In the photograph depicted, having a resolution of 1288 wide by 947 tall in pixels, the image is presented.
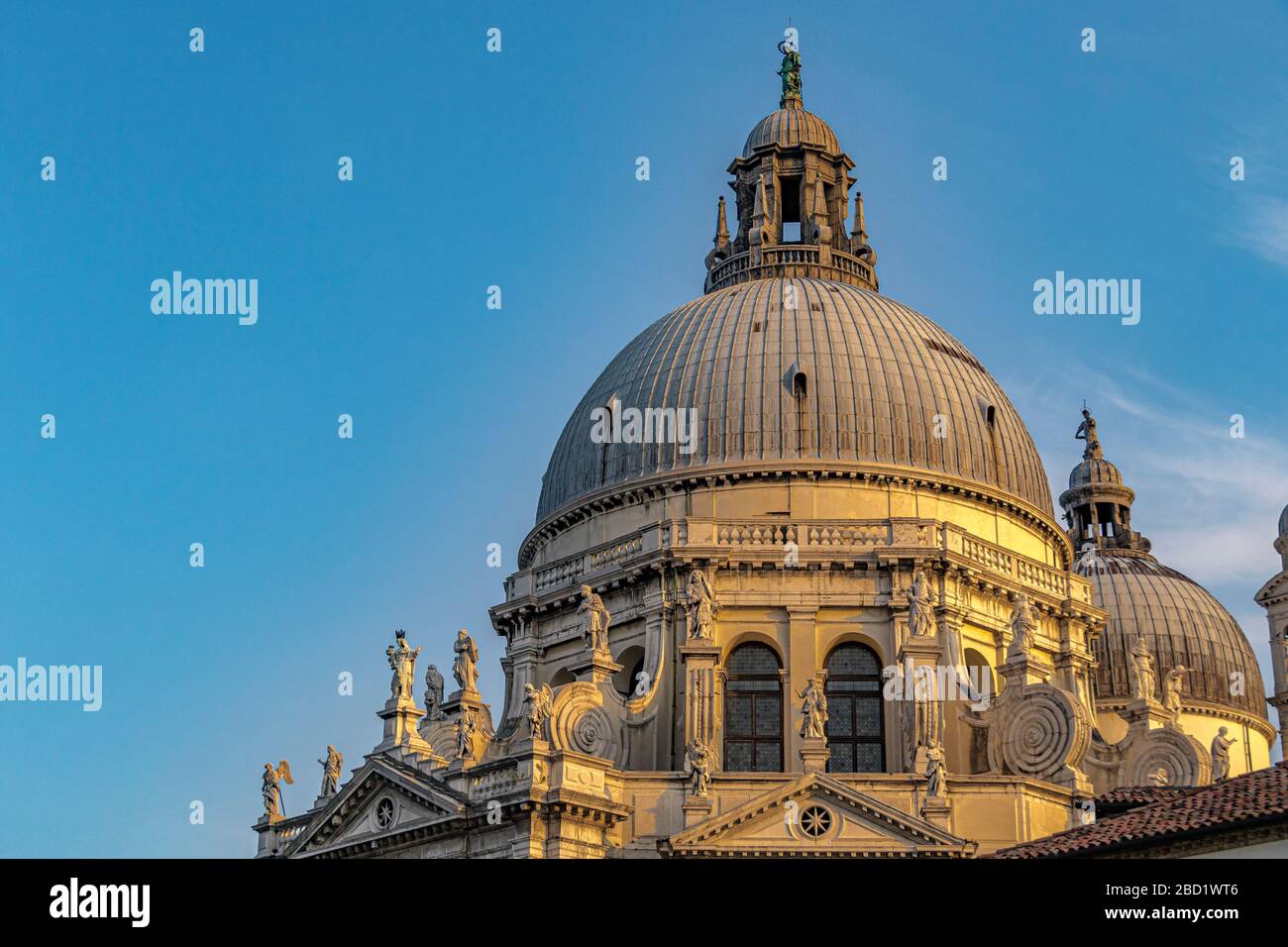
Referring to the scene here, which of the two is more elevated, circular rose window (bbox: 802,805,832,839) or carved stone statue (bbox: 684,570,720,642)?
carved stone statue (bbox: 684,570,720,642)

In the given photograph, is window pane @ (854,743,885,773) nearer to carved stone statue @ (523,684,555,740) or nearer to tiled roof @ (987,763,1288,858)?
carved stone statue @ (523,684,555,740)

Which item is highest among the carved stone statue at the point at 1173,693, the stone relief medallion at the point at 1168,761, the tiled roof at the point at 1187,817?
the carved stone statue at the point at 1173,693

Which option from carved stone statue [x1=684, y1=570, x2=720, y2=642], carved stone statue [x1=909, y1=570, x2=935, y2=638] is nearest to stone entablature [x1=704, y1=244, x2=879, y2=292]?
carved stone statue [x1=684, y1=570, x2=720, y2=642]

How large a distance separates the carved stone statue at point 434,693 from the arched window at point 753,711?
909cm

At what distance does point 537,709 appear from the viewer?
176ft

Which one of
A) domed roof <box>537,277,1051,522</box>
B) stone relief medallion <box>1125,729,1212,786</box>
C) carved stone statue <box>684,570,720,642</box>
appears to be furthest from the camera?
domed roof <box>537,277,1051,522</box>

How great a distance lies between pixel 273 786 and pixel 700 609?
15101 mm

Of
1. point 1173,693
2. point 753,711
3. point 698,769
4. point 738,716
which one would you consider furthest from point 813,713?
point 1173,693

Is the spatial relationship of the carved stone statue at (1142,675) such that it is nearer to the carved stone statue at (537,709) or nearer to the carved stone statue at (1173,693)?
the carved stone statue at (1173,693)

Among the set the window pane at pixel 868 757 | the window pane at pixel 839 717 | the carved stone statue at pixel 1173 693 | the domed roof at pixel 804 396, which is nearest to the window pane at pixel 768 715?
the window pane at pixel 839 717

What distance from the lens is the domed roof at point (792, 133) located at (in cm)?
7194

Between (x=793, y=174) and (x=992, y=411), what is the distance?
12689 mm

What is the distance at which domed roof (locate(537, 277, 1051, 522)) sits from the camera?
202ft

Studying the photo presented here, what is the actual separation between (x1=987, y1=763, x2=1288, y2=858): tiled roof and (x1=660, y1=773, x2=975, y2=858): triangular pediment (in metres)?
9.81
